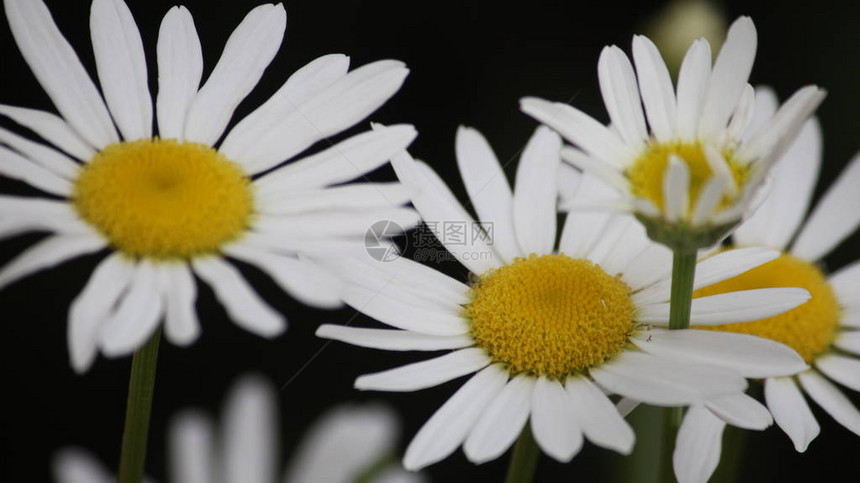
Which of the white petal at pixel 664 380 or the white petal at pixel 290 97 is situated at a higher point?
the white petal at pixel 290 97

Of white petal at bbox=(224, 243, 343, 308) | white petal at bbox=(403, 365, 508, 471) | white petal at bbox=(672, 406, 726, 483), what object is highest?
white petal at bbox=(224, 243, 343, 308)

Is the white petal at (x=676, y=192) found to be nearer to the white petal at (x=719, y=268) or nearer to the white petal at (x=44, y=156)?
the white petal at (x=719, y=268)

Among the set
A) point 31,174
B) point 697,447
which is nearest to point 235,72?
point 31,174

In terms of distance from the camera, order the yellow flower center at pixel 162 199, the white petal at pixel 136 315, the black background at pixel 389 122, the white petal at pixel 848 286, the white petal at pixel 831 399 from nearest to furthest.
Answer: the white petal at pixel 136 315 < the yellow flower center at pixel 162 199 < the white petal at pixel 831 399 < the white petal at pixel 848 286 < the black background at pixel 389 122

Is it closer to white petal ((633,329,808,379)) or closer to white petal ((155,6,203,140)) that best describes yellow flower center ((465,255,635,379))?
white petal ((633,329,808,379))

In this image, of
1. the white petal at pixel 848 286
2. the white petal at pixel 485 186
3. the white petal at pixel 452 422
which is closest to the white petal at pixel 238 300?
the white petal at pixel 452 422

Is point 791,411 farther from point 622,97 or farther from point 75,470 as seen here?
point 75,470

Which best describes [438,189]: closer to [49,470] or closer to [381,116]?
[381,116]

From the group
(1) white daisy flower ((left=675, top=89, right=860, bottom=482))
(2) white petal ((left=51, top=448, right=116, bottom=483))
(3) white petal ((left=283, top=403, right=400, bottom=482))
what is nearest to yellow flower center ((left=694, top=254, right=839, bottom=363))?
(1) white daisy flower ((left=675, top=89, right=860, bottom=482))
